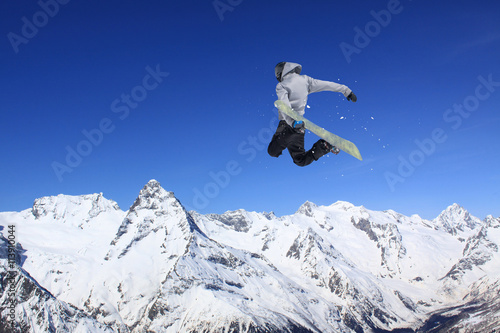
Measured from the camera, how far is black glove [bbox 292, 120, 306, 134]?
10.9 m

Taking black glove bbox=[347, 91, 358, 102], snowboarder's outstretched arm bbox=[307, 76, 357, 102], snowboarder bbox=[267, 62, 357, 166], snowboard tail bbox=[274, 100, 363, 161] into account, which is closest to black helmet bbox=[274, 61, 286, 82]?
snowboarder bbox=[267, 62, 357, 166]

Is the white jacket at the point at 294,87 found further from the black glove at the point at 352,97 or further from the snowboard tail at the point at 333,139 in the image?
the black glove at the point at 352,97

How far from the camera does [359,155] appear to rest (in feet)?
37.7

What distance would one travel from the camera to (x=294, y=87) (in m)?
11.0

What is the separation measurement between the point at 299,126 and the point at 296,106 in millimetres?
758

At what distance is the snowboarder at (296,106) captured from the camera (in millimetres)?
11000

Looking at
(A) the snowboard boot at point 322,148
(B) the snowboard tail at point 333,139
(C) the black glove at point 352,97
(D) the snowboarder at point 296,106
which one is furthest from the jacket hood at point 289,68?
(A) the snowboard boot at point 322,148

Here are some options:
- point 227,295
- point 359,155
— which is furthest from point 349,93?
point 227,295

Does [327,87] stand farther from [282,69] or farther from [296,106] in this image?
[282,69]

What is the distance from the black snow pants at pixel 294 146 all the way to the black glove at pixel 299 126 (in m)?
0.11

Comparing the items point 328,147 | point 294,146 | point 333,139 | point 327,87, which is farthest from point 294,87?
point 328,147

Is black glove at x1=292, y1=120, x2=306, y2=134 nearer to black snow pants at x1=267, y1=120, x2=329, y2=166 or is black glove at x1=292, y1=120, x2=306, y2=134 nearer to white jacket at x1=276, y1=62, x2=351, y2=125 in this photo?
black snow pants at x1=267, y1=120, x2=329, y2=166

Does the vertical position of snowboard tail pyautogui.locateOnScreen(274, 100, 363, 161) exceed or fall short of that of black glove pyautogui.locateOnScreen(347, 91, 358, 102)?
it falls short

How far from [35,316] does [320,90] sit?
16119 centimetres
